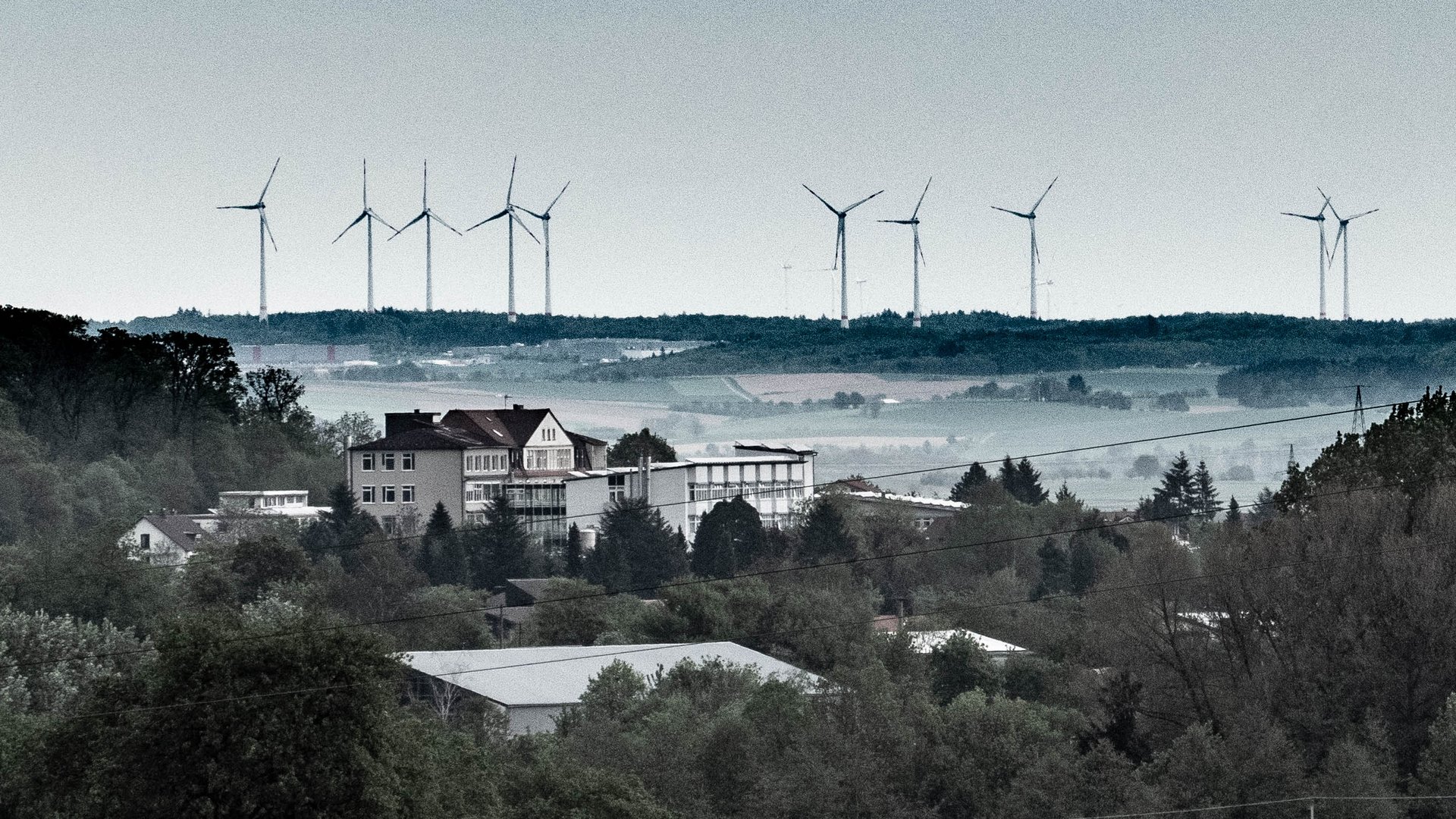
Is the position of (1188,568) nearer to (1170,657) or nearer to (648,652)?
(1170,657)

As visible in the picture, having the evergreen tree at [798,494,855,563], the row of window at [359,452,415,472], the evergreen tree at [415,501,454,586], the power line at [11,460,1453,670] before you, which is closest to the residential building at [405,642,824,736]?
the power line at [11,460,1453,670]

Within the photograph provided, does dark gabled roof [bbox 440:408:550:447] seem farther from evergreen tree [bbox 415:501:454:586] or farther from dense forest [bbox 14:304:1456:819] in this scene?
dense forest [bbox 14:304:1456:819]

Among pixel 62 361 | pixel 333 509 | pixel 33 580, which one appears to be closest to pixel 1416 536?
pixel 33 580

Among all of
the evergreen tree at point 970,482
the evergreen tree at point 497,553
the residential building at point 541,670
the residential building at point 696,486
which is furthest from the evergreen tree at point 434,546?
the evergreen tree at point 970,482

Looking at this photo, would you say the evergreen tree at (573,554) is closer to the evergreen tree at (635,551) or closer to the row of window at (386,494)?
the evergreen tree at (635,551)

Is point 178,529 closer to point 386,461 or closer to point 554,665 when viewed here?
point 386,461

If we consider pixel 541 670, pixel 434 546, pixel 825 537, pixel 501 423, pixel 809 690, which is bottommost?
pixel 825 537

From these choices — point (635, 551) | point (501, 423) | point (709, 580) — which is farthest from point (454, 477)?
point (709, 580)
